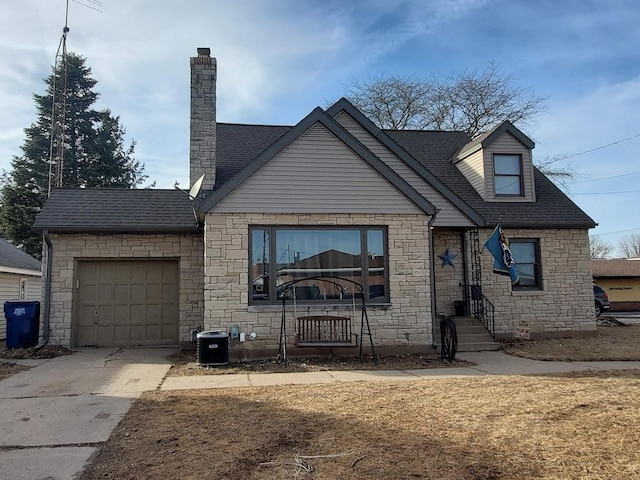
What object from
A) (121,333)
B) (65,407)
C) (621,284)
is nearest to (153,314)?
(121,333)

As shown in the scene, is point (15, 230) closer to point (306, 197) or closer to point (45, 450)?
point (306, 197)

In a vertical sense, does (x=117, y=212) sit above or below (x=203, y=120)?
below

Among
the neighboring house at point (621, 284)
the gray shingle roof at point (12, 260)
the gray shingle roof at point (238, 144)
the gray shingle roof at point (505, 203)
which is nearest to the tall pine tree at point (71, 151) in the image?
the gray shingle roof at point (12, 260)

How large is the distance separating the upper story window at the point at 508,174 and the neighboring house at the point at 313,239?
0.11 ft

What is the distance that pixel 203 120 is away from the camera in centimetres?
1109

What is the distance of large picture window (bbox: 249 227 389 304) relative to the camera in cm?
986

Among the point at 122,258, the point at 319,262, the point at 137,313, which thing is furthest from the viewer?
the point at 137,313

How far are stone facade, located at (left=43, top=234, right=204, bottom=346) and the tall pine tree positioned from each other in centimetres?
2014

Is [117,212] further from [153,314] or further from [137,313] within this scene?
[153,314]

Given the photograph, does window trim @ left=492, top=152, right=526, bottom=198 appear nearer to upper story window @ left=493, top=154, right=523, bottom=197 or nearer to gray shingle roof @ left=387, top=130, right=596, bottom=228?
upper story window @ left=493, top=154, right=523, bottom=197

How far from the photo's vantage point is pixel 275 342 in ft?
31.7

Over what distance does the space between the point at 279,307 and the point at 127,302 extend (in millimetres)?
4428

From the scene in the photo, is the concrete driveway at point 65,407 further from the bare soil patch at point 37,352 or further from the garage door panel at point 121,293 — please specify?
the garage door panel at point 121,293

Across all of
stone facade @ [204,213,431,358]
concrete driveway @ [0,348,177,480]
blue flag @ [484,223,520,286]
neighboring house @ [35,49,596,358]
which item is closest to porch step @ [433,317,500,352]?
neighboring house @ [35,49,596,358]
